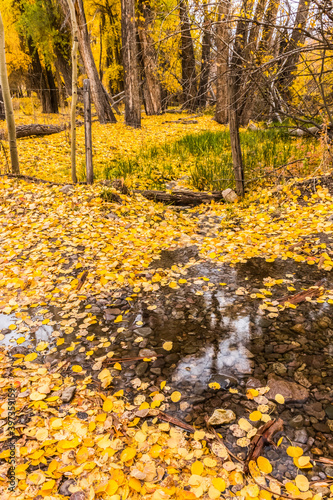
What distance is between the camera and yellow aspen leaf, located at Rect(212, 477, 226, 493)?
4.77ft

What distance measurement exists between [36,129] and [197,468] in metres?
9.43

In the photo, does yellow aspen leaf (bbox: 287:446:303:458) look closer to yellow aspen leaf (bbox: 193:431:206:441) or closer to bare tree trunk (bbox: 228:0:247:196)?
yellow aspen leaf (bbox: 193:431:206:441)

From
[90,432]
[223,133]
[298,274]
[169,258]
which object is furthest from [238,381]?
[223,133]

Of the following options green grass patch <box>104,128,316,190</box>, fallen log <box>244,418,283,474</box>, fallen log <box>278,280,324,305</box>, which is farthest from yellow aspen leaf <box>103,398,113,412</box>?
green grass patch <box>104,128,316,190</box>

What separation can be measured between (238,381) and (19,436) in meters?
1.37

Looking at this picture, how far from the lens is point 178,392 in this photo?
6.58ft

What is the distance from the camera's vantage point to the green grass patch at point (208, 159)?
5.66 metres

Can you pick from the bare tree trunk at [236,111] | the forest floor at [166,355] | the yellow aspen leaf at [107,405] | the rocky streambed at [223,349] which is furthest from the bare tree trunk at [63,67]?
the yellow aspen leaf at [107,405]

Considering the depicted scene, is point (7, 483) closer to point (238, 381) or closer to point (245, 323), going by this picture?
point (238, 381)

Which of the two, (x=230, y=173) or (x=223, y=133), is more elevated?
(x=223, y=133)

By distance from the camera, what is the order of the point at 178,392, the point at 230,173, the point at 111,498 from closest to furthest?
the point at 111,498
the point at 178,392
the point at 230,173

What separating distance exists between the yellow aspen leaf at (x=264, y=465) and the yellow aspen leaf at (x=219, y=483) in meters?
0.21

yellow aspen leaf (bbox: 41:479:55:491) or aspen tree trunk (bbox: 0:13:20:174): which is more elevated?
aspen tree trunk (bbox: 0:13:20:174)

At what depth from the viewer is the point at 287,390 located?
6.40ft
